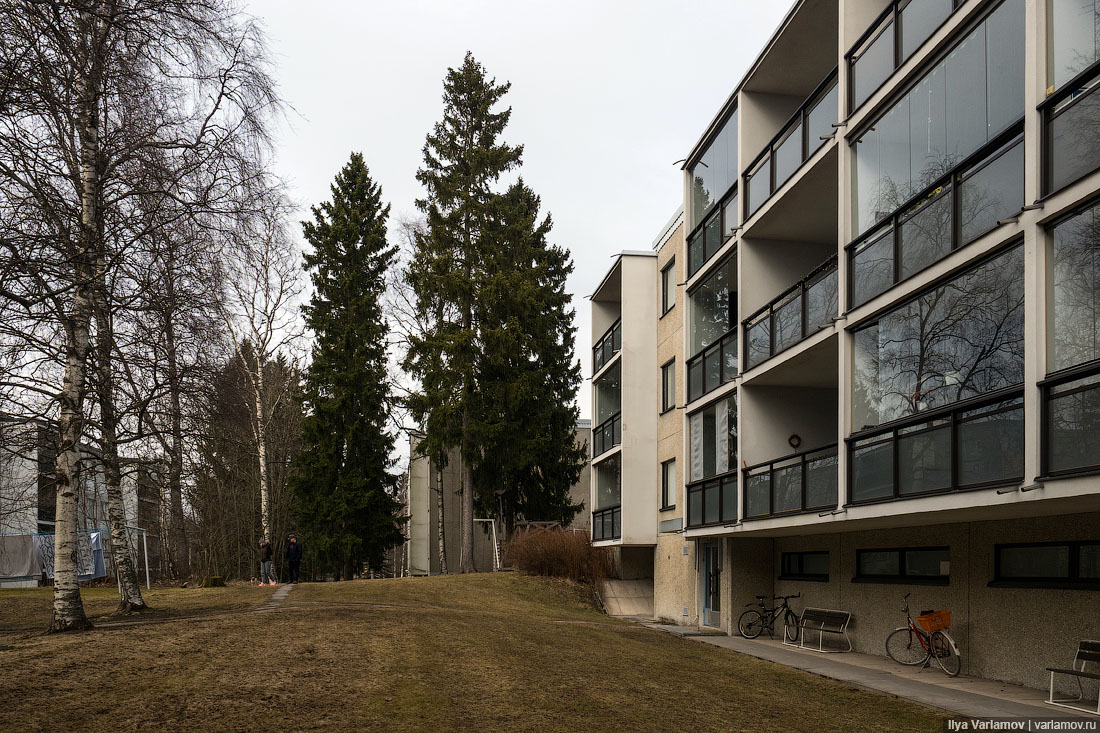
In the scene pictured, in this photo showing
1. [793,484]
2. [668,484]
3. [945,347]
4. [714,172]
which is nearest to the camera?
[945,347]

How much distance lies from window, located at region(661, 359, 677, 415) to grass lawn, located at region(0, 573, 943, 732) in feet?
35.9

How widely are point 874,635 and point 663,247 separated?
14814 millimetres

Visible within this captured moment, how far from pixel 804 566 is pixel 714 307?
21.7 feet

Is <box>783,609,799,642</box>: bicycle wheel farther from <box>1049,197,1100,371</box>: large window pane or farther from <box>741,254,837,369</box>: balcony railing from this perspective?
<box>1049,197,1100,371</box>: large window pane

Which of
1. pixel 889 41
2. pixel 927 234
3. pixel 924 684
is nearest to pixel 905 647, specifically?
pixel 924 684

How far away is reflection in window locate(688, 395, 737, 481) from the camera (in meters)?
20.9

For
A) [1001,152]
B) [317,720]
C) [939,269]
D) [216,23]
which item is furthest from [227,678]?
[1001,152]

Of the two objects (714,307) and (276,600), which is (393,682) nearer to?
(276,600)

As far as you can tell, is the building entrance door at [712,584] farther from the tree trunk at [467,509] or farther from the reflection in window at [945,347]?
the tree trunk at [467,509]

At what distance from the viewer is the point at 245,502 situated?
43.6 metres

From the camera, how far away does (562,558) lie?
101ft

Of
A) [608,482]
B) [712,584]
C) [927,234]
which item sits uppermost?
[927,234]

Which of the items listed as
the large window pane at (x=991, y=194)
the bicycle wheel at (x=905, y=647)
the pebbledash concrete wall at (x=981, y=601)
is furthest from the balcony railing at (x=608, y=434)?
the large window pane at (x=991, y=194)

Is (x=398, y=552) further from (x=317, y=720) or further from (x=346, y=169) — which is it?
(x=317, y=720)
